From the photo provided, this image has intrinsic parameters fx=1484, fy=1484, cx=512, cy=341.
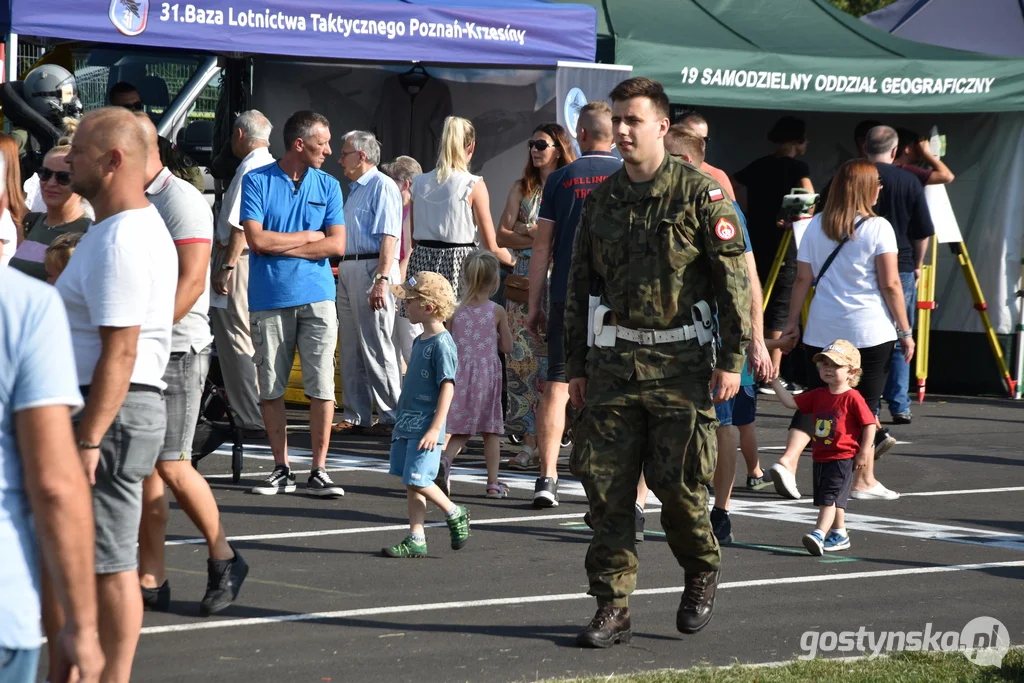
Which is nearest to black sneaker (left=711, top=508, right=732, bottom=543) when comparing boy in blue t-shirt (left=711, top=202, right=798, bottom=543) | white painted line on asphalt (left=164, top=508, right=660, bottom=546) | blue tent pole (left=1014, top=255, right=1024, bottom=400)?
boy in blue t-shirt (left=711, top=202, right=798, bottom=543)

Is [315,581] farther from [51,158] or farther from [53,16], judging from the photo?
[53,16]

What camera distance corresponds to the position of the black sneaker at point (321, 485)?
827 cm

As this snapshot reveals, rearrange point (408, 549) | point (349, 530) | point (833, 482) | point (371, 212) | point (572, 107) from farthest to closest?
point (572, 107) → point (371, 212) → point (349, 530) → point (833, 482) → point (408, 549)

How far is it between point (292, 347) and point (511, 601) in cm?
274

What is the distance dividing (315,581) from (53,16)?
4.81 meters

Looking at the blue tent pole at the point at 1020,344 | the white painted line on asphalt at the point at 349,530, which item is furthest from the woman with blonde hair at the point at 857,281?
the blue tent pole at the point at 1020,344

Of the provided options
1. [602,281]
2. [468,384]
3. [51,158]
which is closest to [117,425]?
[602,281]

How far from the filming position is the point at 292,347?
8.27 m

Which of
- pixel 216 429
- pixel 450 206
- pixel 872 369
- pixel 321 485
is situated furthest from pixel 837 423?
pixel 450 206

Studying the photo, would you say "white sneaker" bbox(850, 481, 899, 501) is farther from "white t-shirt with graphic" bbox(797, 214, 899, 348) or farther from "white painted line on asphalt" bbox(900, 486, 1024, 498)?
"white t-shirt with graphic" bbox(797, 214, 899, 348)

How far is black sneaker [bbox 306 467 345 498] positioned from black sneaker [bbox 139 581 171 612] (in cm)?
248

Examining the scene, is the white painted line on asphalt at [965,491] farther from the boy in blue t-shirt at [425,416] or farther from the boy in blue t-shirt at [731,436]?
the boy in blue t-shirt at [425,416]

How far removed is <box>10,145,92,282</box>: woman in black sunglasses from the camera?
6676mm

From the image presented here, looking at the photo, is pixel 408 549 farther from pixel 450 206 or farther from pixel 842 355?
pixel 450 206
